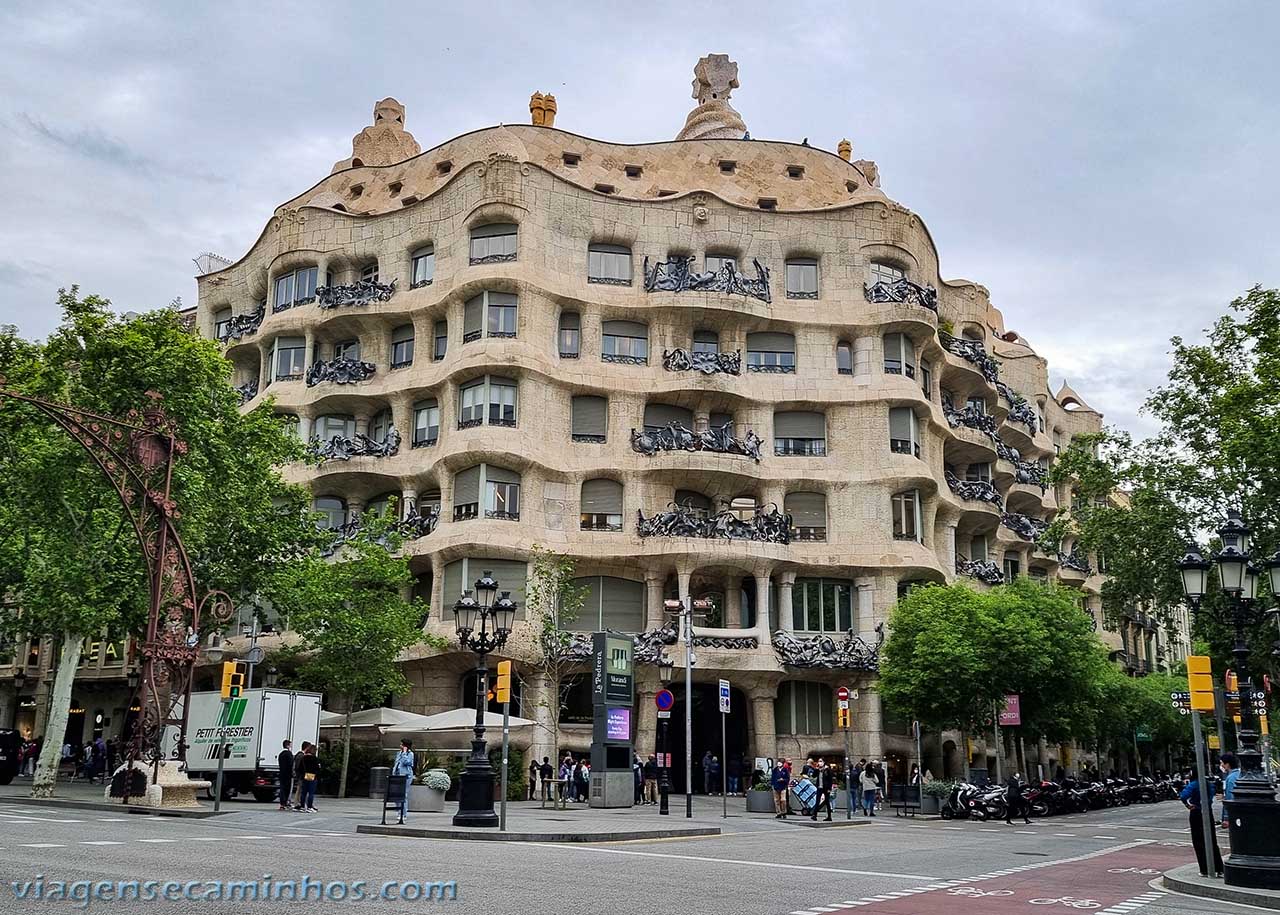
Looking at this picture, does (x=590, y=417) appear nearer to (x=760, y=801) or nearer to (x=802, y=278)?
(x=802, y=278)

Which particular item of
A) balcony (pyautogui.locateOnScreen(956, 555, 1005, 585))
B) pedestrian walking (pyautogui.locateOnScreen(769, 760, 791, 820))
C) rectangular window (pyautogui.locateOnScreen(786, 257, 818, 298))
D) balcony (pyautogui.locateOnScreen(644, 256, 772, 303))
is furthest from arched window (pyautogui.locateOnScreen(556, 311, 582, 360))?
pedestrian walking (pyautogui.locateOnScreen(769, 760, 791, 820))

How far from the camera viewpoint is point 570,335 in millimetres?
45688

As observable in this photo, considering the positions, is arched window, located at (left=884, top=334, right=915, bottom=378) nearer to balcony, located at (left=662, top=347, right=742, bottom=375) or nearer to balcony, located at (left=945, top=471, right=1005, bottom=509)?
balcony, located at (left=945, top=471, right=1005, bottom=509)

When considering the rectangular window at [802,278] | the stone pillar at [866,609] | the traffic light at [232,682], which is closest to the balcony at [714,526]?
the stone pillar at [866,609]

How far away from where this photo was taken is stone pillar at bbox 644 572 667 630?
4319 cm

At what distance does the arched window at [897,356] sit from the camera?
4762cm

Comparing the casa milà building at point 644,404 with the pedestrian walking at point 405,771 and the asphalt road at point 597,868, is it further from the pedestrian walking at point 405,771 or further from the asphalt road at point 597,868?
the asphalt road at point 597,868

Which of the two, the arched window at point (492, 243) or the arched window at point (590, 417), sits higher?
the arched window at point (492, 243)

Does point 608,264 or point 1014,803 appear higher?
point 608,264

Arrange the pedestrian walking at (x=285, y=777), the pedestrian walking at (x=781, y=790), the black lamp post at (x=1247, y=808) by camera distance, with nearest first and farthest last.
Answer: the black lamp post at (x=1247, y=808)
the pedestrian walking at (x=285, y=777)
the pedestrian walking at (x=781, y=790)

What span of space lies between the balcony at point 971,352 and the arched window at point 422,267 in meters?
21.5

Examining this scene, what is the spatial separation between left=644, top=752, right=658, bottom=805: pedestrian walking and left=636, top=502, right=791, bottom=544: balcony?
7.78 meters

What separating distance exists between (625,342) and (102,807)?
26038 mm

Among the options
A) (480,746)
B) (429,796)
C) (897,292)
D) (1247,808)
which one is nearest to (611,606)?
(429,796)
